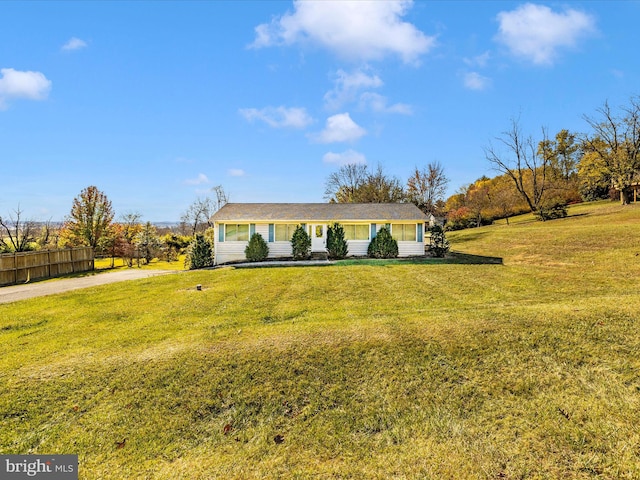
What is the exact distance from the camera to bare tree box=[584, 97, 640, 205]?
95.6 feet

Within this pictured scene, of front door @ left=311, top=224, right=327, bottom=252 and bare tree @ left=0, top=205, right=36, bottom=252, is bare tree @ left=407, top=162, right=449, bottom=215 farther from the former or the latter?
bare tree @ left=0, top=205, right=36, bottom=252

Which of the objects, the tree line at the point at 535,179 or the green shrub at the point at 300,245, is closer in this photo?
the green shrub at the point at 300,245

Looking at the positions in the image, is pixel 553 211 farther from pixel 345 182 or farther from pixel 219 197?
pixel 219 197

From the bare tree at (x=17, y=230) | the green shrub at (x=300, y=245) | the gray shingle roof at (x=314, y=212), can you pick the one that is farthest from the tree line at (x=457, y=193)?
the green shrub at (x=300, y=245)

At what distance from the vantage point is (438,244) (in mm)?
20047

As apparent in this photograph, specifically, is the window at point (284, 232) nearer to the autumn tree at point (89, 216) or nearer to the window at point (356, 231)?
the window at point (356, 231)

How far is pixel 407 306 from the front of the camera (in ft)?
26.9

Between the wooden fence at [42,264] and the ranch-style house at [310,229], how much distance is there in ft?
27.6

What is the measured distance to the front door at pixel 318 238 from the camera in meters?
21.4

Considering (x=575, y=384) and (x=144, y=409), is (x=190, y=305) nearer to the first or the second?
(x=144, y=409)

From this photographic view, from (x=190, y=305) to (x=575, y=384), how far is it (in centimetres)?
844

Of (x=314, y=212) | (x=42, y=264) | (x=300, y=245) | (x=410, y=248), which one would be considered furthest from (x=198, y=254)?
(x=410, y=248)

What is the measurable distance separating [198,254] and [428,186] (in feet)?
105

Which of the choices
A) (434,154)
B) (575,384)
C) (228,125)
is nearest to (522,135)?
(434,154)
